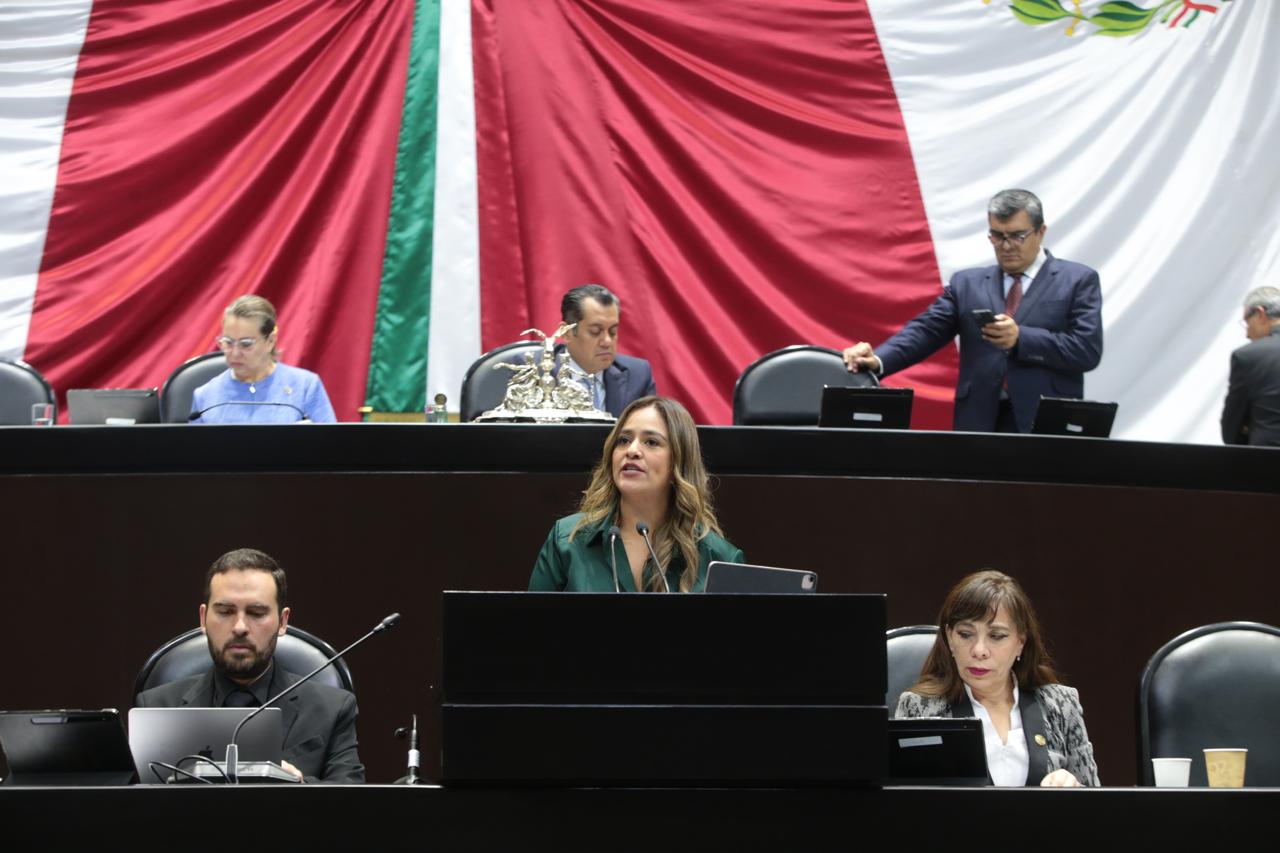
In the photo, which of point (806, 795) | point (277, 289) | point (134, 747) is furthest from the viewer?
point (277, 289)

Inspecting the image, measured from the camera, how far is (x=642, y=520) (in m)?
3.11

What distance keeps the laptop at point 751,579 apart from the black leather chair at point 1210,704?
78 centimetres

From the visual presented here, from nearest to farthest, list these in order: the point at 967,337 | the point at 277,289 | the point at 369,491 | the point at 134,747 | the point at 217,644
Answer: the point at 134,747 → the point at 217,644 → the point at 369,491 → the point at 967,337 → the point at 277,289

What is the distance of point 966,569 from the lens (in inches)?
141

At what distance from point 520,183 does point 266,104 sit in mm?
1005

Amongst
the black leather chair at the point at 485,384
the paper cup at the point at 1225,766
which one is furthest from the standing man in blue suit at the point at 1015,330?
the paper cup at the point at 1225,766

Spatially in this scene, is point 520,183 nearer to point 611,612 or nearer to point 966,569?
point 966,569

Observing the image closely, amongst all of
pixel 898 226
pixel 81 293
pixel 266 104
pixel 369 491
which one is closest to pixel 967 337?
pixel 898 226

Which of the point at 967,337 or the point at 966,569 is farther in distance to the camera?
the point at 967,337

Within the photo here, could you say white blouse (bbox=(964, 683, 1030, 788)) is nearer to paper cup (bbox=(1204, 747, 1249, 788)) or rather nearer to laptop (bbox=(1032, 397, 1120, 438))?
paper cup (bbox=(1204, 747, 1249, 788))

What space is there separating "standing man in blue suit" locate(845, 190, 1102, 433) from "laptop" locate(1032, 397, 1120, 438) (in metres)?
0.80

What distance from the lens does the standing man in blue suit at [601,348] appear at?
4.88 m

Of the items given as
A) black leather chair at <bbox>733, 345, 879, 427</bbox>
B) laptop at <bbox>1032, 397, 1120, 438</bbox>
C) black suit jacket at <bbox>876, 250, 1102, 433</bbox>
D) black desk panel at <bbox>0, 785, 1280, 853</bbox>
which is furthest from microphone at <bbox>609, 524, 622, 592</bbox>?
black suit jacket at <bbox>876, 250, 1102, 433</bbox>

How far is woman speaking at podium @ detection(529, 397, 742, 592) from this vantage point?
10.0 ft
